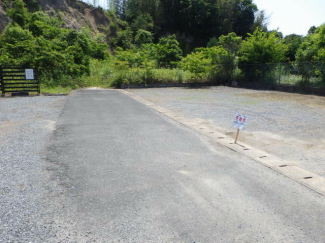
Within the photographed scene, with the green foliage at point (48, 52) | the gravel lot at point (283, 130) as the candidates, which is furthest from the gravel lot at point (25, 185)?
the green foliage at point (48, 52)

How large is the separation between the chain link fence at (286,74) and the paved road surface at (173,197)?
47.9 ft

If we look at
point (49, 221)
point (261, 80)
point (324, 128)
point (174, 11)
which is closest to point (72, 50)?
point (261, 80)

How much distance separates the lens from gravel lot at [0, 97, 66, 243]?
258cm

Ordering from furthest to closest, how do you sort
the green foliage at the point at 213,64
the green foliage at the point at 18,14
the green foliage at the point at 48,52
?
the green foliage at the point at 18,14 < the green foliage at the point at 213,64 < the green foliage at the point at 48,52

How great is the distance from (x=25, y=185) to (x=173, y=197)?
198 cm

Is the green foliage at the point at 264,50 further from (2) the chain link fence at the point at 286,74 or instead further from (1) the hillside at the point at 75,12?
(1) the hillside at the point at 75,12

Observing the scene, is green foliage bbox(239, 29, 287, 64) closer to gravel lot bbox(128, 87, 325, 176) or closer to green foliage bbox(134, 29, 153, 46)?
gravel lot bbox(128, 87, 325, 176)

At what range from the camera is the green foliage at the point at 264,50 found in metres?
21.9

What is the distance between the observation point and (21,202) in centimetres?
310

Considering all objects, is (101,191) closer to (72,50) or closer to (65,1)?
(72,50)

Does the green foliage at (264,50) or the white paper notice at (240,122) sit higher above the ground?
the green foliage at (264,50)

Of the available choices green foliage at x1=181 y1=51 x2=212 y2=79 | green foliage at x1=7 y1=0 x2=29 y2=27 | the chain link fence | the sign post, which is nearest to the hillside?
green foliage at x1=7 y1=0 x2=29 y2=27

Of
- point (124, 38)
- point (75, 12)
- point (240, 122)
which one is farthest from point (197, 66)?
point (75, 12)

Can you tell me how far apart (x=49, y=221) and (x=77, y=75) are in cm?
2209
